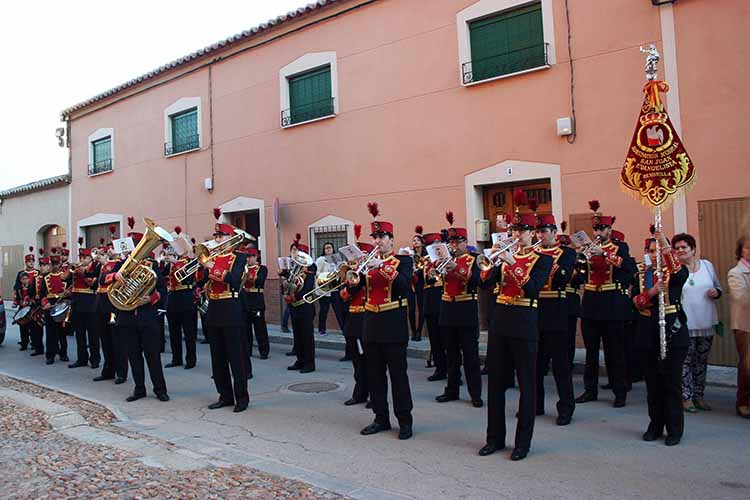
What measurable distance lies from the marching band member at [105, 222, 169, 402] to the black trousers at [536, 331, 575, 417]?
4.67 m

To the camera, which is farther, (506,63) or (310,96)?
(310,96)

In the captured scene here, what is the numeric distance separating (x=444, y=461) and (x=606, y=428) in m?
1.89

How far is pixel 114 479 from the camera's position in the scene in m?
5.08

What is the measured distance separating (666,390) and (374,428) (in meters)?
2.74

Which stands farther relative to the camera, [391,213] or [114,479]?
[391,213]

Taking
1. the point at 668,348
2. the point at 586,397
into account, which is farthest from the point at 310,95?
the point at 668,348

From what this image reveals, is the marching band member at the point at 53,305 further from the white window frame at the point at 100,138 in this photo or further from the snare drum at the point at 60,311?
the white window frame at the point at 100,138

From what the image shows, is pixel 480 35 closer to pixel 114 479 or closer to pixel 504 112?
pixel 504 112

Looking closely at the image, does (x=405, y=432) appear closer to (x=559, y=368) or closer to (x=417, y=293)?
(x=559, y=368)

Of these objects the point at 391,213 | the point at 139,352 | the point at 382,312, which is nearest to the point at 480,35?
the point at 391,213

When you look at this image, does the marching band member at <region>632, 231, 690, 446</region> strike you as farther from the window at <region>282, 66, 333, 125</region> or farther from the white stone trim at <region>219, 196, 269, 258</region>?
the white stone trim at <region>219, 196, 269, 258</region>

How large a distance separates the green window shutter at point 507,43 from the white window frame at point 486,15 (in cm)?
10

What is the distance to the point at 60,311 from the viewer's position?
11.3m

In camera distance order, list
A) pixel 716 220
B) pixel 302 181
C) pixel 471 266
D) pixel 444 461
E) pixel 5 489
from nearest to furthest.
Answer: pixel 5 489 < pixel 444 461 < pixel 471 266 < pixel 716 220 < pixel 302 181
